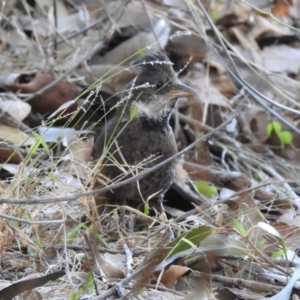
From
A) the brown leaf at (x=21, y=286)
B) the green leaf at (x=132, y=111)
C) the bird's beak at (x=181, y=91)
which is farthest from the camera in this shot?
the bird's beak at (x=181, y=91)

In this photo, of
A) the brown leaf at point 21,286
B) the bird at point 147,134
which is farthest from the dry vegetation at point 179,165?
the bird at point 147,134

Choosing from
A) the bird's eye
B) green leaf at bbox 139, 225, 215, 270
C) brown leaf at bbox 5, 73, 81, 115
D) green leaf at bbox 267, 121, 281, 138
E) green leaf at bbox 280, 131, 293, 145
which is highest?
the bird's eye

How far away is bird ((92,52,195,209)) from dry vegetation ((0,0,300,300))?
16 centimetres

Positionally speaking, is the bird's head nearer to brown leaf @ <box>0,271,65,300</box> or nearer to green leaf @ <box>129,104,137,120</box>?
green leaf @ <box>129,104,137,120</box>

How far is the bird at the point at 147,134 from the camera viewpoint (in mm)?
4238

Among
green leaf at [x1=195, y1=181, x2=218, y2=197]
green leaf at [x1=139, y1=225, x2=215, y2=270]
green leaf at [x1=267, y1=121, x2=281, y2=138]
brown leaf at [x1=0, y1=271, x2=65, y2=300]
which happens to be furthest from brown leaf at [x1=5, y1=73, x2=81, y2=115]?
brown leaf at [x1=0, y1=271, x2=65, y2=300]

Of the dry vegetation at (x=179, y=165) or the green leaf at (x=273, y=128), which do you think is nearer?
the dry vegetation at (x=179, y=165)

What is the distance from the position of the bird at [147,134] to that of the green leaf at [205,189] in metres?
0.20

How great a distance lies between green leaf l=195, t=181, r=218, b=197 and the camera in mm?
4430

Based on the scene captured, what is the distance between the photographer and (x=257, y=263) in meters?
3.32

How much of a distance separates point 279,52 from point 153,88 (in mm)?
2415

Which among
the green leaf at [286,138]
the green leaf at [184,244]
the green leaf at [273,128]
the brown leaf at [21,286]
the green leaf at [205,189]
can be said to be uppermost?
the brown leaf at [21,286]

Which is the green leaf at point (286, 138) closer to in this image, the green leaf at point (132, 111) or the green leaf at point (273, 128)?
the green leaf at point (273, 128)

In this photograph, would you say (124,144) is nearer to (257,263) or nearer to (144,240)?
(144,240)
